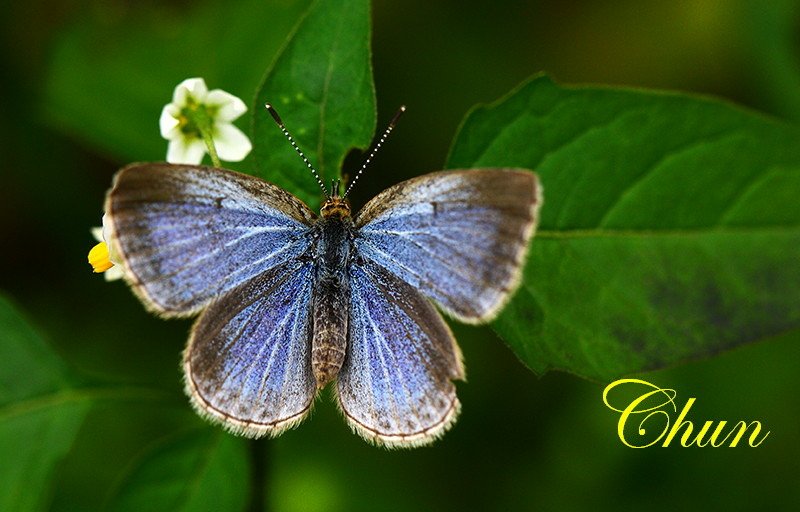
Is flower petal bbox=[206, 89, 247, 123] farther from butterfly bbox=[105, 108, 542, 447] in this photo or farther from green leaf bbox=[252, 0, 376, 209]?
butterfly bbox=[105, 108, 542, 447]

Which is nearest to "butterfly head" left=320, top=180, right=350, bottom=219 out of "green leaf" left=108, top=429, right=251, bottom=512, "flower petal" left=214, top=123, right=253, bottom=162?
"flower petal" left=214, top=123, right=253, bottom=162

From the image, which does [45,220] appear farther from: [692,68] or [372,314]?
[692,68]

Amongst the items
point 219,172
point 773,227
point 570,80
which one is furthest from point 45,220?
point 773,227

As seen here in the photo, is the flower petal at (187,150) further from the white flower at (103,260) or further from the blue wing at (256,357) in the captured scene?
the blue wing at (256,357)

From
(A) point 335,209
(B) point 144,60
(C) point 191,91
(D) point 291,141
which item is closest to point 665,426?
(A) point 335,209

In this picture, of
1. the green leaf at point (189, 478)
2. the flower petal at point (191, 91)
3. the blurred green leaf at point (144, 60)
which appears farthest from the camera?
the blurred green leaf at point (144, 60)

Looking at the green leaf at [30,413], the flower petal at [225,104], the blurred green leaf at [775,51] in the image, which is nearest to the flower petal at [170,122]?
the flower petal at [225,104]

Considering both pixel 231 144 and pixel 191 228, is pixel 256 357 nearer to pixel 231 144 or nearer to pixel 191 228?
pixel 191 228
